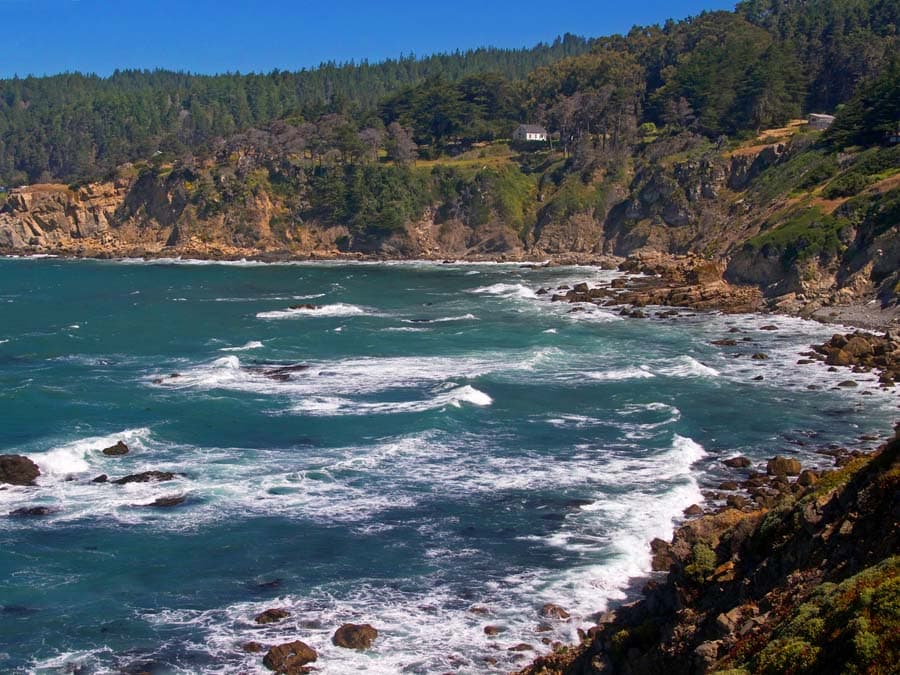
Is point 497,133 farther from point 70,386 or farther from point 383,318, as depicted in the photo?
point 70,386

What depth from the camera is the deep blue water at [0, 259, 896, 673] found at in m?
25.1

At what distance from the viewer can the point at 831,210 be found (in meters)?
73.9

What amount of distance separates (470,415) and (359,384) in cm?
855

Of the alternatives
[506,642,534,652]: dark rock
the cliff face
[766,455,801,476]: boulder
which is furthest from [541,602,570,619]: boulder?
the cliff face

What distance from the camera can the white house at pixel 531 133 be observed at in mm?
128375

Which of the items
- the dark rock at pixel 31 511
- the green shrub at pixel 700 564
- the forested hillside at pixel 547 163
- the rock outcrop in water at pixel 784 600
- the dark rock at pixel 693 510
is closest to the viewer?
the rock outcrop in water at pixel 784 600

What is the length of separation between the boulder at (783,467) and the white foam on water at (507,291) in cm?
4441

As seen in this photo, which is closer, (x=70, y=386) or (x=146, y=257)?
(x=70, y=386)

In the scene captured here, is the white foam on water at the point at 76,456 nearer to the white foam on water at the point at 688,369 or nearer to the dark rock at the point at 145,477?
the dark rock at the point at 145,477

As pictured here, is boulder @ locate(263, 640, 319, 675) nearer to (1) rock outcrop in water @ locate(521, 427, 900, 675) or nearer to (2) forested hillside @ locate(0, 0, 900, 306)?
(1) rock outcrop in water @ locate(521, 427, 900, 675)

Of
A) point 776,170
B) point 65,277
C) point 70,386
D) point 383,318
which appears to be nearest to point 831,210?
point 776,170

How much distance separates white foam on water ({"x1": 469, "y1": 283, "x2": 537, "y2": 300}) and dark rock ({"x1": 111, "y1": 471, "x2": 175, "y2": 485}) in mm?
46723

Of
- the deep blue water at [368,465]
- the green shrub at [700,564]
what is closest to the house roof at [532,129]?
the deep blue water at [368,465]

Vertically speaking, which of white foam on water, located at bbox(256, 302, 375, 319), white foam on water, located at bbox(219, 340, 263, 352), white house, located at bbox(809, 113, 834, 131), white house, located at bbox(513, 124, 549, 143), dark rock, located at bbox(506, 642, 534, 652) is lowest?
dark rock, located at bbox(506, 642, 534, 652)
